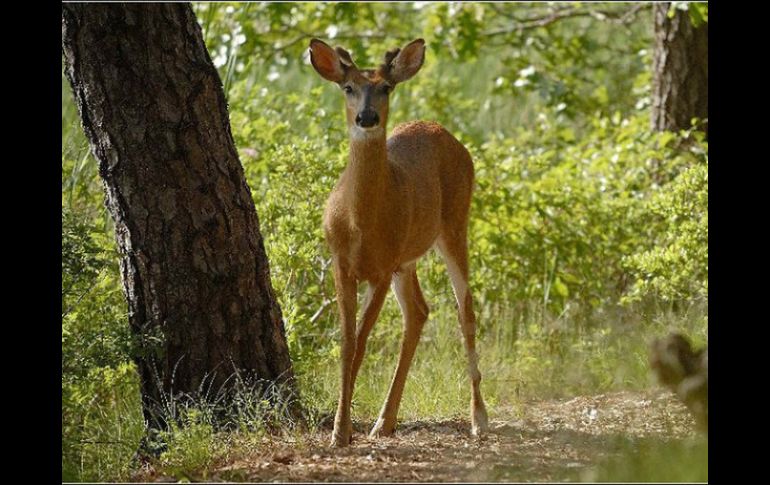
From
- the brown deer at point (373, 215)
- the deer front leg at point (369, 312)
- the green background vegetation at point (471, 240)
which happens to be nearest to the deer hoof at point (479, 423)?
the brown deer at point (373, 215)

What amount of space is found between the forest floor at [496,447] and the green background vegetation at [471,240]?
266 millimetres

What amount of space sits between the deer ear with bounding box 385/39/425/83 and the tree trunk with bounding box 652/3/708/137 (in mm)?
4670

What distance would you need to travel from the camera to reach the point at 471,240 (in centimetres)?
926

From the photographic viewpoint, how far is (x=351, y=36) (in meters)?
12.0

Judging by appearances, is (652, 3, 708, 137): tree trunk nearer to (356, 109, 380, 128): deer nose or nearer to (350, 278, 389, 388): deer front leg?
(350, 278, 389, 388): deer front leg

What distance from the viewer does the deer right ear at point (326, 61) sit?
6.18 meters

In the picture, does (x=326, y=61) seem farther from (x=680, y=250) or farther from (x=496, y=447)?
(x=680, y=250)

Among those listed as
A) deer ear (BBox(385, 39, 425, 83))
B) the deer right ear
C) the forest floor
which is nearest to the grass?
the forest floor

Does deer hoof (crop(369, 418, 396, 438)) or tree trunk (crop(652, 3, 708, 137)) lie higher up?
tree trunk (crop(652, 3, 708, 137))

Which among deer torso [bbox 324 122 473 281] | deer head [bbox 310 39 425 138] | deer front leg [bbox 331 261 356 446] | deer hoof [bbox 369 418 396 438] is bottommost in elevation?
deer hoof [bbox 369 418 396 438]

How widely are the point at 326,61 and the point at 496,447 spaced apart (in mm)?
1926

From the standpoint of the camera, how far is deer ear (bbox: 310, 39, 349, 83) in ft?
20.3

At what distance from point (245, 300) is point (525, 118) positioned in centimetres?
827
